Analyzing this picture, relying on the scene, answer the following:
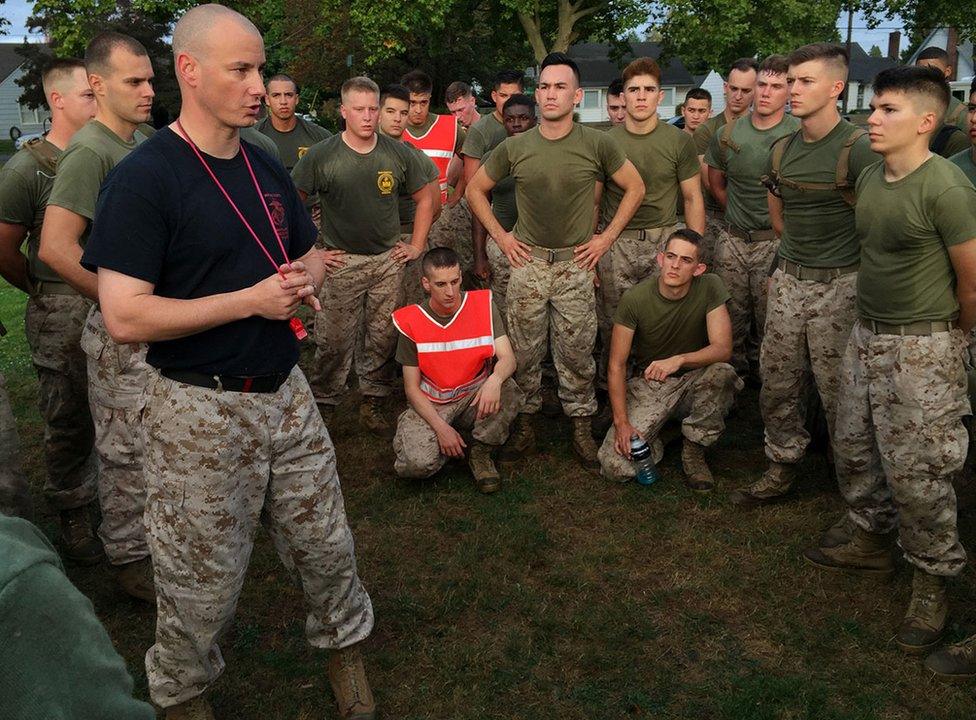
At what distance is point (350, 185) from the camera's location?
266 inches

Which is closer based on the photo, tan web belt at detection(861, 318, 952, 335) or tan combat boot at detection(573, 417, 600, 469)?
tan web belt at detection(861, 318, 952, 335)

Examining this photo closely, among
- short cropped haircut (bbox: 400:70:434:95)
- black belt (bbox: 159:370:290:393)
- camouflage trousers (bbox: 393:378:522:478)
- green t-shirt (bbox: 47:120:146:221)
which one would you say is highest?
short cropped haircut (bbox: 400:70:434:95)

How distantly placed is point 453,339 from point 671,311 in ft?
5.11

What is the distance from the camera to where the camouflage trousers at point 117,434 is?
4316 millimetres

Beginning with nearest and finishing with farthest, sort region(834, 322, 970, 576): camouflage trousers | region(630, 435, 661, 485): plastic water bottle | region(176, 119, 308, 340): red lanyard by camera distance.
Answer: region(176, 119, 308, 340): red lanyard < region(834, 322, 970, 576): camouflage trousers < region(630, 435, 661, 485): plastic water bottle

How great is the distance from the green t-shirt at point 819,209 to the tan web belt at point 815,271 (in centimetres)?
2

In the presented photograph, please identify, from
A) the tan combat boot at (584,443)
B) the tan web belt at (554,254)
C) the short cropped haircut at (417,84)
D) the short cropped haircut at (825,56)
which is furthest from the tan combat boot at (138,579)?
the short cropped haircut at (417,84)

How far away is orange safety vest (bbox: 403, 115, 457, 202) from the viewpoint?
870 centimetres

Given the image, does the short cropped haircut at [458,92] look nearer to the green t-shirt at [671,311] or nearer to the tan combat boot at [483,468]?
the green t-shirt at [671,311]

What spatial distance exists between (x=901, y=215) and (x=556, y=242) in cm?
272

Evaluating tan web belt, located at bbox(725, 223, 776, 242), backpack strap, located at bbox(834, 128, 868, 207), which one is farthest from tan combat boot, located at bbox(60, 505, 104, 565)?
tan web belt, located at bbox(725, 223, 776, 242)

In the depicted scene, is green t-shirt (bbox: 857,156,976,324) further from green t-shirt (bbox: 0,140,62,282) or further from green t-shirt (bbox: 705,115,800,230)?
green t-shirt (bbox: 0,140,62,282)

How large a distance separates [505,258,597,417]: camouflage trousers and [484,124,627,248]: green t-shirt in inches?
9.4

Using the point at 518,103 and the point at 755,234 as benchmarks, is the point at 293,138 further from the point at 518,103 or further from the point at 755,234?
the point at 755,234
